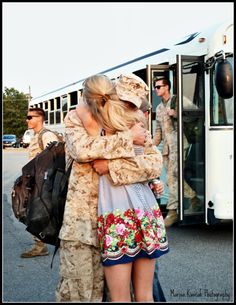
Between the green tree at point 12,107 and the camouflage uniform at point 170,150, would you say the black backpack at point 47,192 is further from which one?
the camouflage uniform at point 170,150

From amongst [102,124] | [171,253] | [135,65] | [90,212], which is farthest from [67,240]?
[135,65]

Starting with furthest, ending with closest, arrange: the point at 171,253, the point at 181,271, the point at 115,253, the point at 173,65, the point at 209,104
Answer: the point at 173,65
the point at 209,104
the point at 171,253
the point at 181,271
the point at 115,253

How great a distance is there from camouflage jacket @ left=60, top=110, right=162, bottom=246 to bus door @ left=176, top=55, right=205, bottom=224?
10.8 feet

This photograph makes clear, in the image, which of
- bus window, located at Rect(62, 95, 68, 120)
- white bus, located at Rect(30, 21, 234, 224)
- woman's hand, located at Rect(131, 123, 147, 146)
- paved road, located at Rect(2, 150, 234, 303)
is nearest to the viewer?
woman's hand, located at Rect(131, 123, 147, 146)

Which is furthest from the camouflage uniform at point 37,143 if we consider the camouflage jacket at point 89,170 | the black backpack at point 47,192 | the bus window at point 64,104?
the bus window at point 64,104

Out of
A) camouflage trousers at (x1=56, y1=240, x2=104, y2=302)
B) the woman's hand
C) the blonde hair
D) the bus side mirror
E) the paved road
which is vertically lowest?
the paved road

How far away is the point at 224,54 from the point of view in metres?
5.34

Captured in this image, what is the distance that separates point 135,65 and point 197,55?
155 cm

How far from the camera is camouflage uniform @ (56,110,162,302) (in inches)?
91.4

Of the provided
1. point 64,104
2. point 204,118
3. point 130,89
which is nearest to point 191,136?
point 204,118

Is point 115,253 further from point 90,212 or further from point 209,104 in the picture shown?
point 209,104

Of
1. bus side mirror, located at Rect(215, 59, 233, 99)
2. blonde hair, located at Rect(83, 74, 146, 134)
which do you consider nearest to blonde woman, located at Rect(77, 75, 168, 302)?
blonde hair, located at Rect(83, 74, 146, 134)

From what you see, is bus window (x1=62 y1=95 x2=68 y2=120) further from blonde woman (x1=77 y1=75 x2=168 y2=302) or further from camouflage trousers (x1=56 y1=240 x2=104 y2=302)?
camouflage trousers (x1=56 y1=240 x2=104 y2=302)

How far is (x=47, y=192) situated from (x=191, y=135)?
3512 mm
